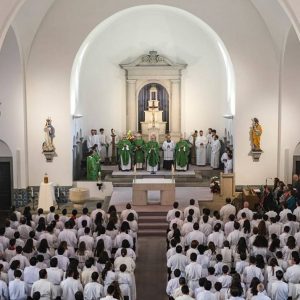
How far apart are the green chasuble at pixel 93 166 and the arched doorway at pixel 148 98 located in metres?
3.74

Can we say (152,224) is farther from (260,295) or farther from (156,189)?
(260,295)

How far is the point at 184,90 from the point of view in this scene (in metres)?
27.6

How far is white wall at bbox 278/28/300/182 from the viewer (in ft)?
74.9

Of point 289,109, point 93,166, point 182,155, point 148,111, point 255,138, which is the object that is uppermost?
point 148,111

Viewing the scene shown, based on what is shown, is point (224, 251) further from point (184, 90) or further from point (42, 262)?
point (184, 90)

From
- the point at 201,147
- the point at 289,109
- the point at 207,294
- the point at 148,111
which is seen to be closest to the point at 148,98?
the point at 148,111

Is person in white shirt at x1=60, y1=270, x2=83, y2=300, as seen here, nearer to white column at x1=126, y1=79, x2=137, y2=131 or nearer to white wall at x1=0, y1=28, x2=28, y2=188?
white wall at x1=0, y1=28, x2=28, y2=188

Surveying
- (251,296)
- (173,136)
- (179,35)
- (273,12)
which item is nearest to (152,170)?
(173,136)

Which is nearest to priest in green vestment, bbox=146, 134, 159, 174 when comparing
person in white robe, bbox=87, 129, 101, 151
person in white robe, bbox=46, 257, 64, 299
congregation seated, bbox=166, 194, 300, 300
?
person in white robe, bbox=87, 129, 101, 151

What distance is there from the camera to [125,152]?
2547 centimetres

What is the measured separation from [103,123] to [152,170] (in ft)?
12.0

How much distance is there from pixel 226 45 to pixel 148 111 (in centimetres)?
531

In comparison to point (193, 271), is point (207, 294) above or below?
below

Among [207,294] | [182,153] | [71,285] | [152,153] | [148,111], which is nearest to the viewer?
[207,294]
